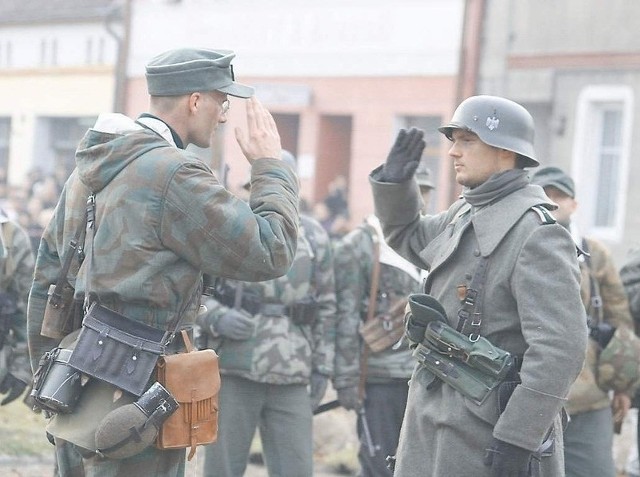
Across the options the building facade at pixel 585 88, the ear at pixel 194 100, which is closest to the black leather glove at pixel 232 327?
the ear at pixel 194 100

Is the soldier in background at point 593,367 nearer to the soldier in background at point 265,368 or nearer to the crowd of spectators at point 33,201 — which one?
the soldier in background at point 265,368

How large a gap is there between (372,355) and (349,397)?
267mm

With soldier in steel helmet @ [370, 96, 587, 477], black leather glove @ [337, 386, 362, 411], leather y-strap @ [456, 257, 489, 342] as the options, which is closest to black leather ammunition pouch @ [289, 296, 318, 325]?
black leather glove @ [337, 386, 362, 411]

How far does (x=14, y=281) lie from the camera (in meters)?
7.58

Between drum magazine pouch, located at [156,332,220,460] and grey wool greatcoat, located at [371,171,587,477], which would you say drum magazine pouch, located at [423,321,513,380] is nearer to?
grey wool greatcoat, located at [371,171,587,477]

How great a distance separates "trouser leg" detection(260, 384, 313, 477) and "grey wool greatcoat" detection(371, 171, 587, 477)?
2089mm

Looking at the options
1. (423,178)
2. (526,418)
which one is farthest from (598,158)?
(526,418)

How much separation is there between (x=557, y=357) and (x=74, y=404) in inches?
65.1

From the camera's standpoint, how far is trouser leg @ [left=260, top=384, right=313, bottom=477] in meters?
7.20

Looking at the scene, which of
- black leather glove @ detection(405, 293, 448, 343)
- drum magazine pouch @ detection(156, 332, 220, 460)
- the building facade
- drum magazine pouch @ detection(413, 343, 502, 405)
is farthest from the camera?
the building facade

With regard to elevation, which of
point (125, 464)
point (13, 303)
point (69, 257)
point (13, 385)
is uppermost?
point (69, 257)

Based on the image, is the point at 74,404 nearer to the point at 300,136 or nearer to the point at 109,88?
the point at 300,136

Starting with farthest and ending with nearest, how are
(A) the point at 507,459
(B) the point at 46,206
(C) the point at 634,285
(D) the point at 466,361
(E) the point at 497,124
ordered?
(B) the point at 46,206
(C) the point at 634,285
(E) the point at 497,124
(D) the point at 466,361
(A) the point at 507,459

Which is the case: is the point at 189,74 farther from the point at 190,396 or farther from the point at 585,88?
the point at 585,88
